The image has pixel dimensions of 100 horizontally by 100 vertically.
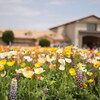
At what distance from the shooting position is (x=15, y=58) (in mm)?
4793

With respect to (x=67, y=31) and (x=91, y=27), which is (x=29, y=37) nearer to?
(x=67, y=31)

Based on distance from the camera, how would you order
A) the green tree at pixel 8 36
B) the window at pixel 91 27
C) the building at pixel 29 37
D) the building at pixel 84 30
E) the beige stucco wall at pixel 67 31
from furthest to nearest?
the beige stucco wall at pixel 67 31 < the window at pixel 91 27 < the building at pixel 84 30 < the building at pixel 29 37 < the green tree at pixel 8 36

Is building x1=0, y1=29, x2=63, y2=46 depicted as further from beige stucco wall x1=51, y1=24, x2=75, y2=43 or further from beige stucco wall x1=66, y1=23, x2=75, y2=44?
beige stucco wall x1=51, y1=24, x2=75, y2=43

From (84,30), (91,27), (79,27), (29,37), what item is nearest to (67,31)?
(79,27)

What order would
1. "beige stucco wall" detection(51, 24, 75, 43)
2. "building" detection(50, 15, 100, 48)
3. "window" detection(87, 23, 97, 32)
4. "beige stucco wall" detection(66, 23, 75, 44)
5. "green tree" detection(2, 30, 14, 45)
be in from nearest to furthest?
"green tree" detection(2, 30, 14, 45) → "building" detection(50, 15, 100, 48) → "beige stucco wall" detection(66, 23, 75, 44) → "window" detection(87, 23, 97, 32) → "beige stucco wall" detection(51, 24, 75, 43)

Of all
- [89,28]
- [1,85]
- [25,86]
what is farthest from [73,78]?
[89,28]

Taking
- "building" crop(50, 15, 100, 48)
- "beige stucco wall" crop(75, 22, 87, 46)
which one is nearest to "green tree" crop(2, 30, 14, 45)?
"building" crop(50, 15, 100, 48)

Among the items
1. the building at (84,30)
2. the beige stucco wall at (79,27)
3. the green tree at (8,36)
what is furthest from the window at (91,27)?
the green tree at (8,36)

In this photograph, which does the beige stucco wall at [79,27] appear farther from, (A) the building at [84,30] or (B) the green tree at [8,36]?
(B) the green tree at [8,36]

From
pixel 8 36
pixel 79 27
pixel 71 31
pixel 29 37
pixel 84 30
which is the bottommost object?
pixel 29 37

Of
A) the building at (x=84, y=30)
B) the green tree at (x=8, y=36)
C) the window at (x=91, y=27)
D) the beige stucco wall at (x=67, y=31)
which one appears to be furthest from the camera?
the beige stucco wall at (x=67, y=31)

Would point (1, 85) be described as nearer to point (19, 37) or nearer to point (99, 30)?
point (19, 37)

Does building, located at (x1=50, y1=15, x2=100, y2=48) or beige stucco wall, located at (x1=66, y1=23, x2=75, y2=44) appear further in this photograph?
beige stucco wall, located at (x1=66, y1=23, x2=75, y2=44)

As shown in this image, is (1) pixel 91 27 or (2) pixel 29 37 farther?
(1) pixel 91 27
